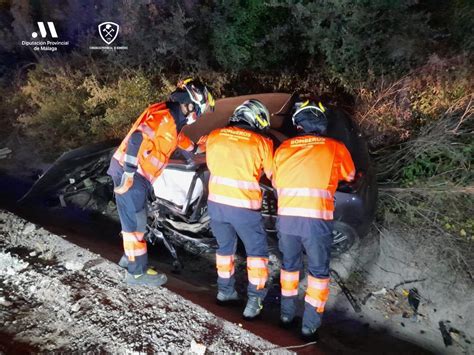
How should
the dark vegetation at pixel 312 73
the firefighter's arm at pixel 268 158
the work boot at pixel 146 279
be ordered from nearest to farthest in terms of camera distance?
the firefighter's arm at pixel 268 158, the work boot at pixel 146 279, the dark vegetation at pixel 312 73

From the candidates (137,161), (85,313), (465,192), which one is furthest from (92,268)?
(465,192)

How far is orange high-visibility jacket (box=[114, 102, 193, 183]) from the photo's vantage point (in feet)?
10.9

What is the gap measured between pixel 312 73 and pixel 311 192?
4.37 m

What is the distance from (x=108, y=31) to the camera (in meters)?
7.91

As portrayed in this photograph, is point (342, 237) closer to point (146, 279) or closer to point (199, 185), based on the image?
point (199, 185)

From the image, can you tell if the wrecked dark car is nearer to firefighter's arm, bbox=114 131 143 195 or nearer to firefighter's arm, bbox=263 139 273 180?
firefighter's arm, bbox=263 139 273 180

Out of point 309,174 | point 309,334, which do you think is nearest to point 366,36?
point 309,174

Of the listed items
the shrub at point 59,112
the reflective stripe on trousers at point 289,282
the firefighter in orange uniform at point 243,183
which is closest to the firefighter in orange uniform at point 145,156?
the firefighter in orange uniform at point 243,183

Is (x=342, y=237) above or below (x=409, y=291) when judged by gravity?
above

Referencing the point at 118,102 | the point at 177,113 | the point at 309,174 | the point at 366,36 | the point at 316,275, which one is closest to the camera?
the point at 309,174

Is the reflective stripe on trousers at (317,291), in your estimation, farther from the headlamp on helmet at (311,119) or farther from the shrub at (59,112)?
the shrub at (59,112)

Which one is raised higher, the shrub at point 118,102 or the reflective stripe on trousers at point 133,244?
the shrub at point 118,102

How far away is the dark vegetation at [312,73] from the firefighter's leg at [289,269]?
155 cm

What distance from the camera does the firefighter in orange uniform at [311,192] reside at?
2889mm
